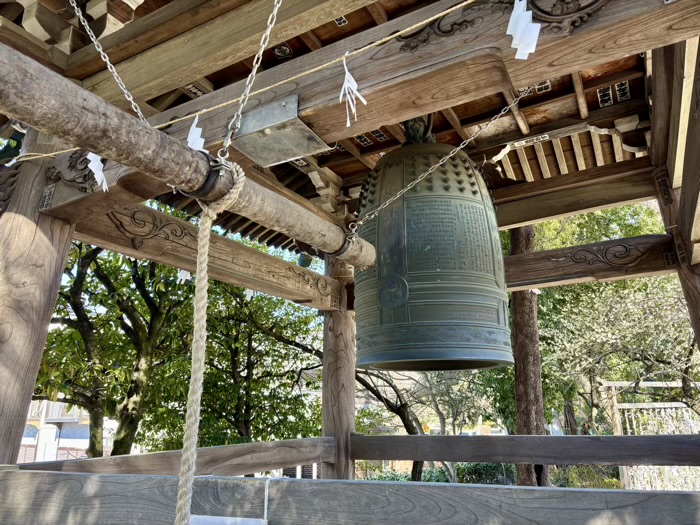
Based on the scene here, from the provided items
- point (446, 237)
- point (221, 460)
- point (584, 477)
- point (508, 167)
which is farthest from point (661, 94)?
point (584, 477)

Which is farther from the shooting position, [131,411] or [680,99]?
[131,411]

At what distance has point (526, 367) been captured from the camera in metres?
6.42

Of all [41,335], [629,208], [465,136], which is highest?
[629,208]

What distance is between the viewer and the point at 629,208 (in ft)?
35.1

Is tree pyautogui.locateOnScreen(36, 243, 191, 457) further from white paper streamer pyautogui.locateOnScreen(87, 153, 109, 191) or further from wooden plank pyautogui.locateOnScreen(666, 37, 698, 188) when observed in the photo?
wooden plank pyautogui.locateOnScreen(666, 37, 698, 188)

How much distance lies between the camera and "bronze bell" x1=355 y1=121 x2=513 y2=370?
2.06 meters

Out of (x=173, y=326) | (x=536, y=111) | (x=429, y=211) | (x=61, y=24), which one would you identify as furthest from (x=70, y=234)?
(x=173, y=326)

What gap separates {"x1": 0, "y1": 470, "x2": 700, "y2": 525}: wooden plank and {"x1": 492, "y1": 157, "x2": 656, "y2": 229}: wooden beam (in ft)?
10.2

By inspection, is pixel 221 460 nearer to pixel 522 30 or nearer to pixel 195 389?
pixel 195 389

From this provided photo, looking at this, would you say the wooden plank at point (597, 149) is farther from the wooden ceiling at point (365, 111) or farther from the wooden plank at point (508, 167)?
the wooden plank at point (508, 167)

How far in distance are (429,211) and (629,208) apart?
1032cm

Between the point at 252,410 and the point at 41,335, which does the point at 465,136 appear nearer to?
the point at 41,335

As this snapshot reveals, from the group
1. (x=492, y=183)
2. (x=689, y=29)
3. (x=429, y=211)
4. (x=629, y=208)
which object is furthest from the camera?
(x=629, y=208)

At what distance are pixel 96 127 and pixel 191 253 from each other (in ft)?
7.63
